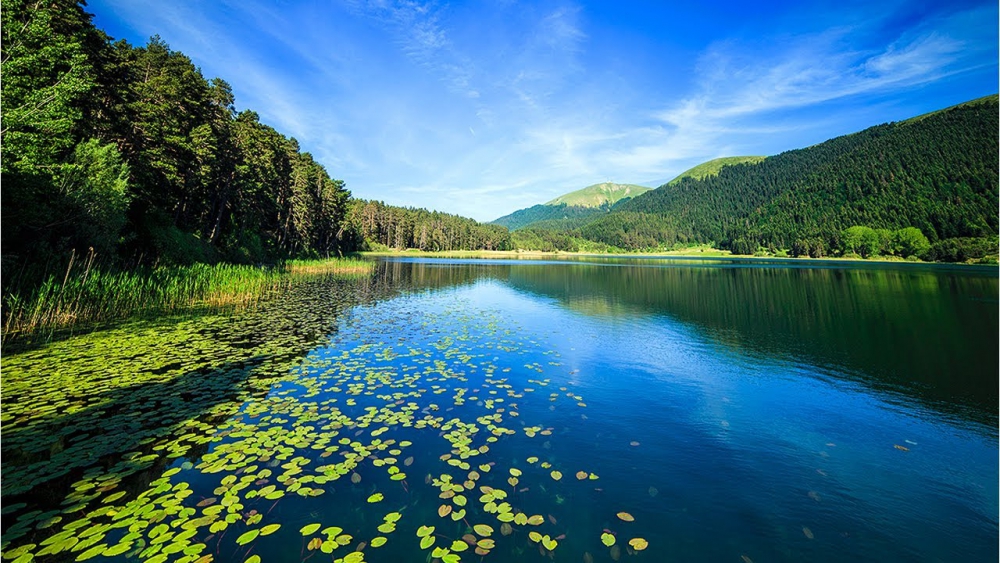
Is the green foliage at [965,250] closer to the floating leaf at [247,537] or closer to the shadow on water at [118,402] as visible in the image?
the floating leaf at [247,537]

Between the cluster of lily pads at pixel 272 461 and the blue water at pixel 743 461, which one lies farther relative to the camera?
the blue water at pixel 743 461

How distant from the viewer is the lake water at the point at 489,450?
486 cm

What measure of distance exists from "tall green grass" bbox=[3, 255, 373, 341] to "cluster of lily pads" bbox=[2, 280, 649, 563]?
357cm

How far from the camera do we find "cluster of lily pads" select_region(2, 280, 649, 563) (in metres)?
4.61

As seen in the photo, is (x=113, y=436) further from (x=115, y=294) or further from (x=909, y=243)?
(x=909, y=243)

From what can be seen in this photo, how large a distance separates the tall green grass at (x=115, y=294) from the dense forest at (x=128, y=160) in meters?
1.48

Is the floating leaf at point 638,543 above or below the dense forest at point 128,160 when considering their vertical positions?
below

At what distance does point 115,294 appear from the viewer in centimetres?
1812

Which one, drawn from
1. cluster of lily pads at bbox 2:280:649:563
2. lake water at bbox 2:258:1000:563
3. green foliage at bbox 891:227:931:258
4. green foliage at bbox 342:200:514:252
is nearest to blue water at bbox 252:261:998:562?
lake water at bbox 2:258:1000:563

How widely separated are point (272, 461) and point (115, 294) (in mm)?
19301

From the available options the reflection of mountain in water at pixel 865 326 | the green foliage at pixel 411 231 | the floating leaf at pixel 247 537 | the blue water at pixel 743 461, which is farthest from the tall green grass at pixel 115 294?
the green foliage at pixel 411 231

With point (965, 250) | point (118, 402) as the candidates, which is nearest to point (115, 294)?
point (118, 402)

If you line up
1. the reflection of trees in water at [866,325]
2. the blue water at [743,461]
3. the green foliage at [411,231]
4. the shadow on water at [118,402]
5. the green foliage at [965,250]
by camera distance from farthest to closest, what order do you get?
1. the green foliage at [411,231]
2. the green foliage at [965,250]
3. the reflection of trees in water at [866,325]
4. the shadow on water at [118,402]
5. the blue water at [743,461]

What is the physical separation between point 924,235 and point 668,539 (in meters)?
192
